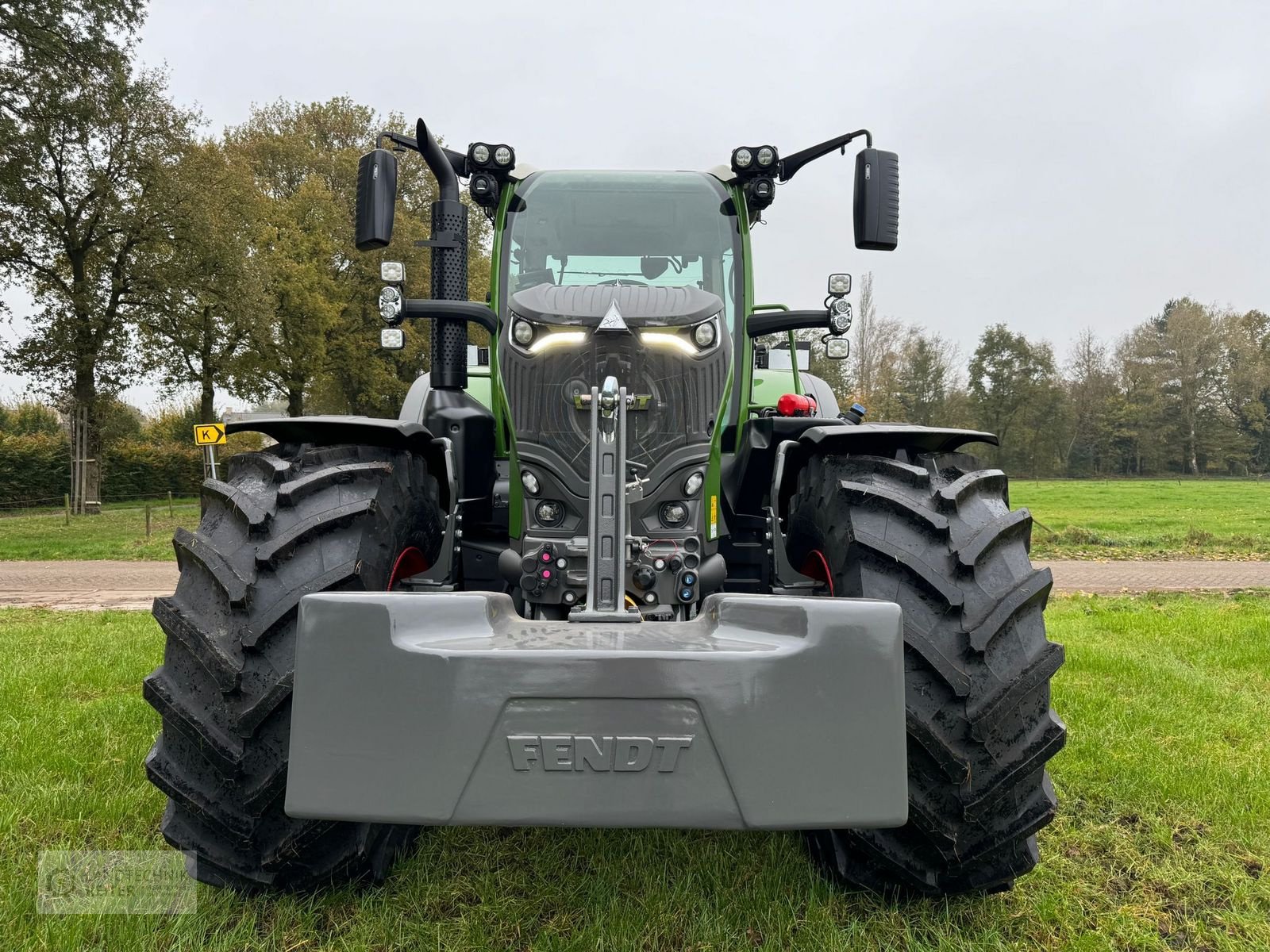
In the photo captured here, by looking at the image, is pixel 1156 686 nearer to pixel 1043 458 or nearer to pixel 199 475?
pixel 199 475

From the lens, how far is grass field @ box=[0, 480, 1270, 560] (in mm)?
13969

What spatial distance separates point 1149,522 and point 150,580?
1858cm

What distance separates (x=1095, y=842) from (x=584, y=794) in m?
2.15

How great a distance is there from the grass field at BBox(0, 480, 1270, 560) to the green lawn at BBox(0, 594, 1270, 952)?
1030cm

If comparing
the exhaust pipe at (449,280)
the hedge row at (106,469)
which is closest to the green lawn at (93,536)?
the hedge row at (106,469)

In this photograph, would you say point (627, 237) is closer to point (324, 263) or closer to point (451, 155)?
point (451, 155)

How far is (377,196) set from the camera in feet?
10.3

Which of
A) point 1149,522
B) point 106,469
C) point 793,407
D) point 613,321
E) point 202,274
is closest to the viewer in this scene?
point 613,321

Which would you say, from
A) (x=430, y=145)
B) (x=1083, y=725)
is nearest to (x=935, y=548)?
(x=430, y=145)

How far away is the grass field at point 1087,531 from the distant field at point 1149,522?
0.02 meters

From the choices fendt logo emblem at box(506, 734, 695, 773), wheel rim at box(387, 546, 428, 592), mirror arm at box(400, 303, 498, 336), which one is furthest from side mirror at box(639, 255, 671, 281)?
fendt logo emblem at box(506, 734, 695, 773)

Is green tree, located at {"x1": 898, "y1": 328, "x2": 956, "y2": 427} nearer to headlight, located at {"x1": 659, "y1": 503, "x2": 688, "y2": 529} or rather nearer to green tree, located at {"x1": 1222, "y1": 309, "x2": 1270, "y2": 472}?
green tree, located at {"x1": 1222, "y1": 309, "x2": 1270, "y2": 472}

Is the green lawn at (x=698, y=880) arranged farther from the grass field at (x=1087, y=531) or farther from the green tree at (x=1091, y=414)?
the green tree at (x=1091, y=414)

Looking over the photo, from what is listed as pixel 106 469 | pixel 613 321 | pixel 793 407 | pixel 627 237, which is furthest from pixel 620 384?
pixel 106 469
